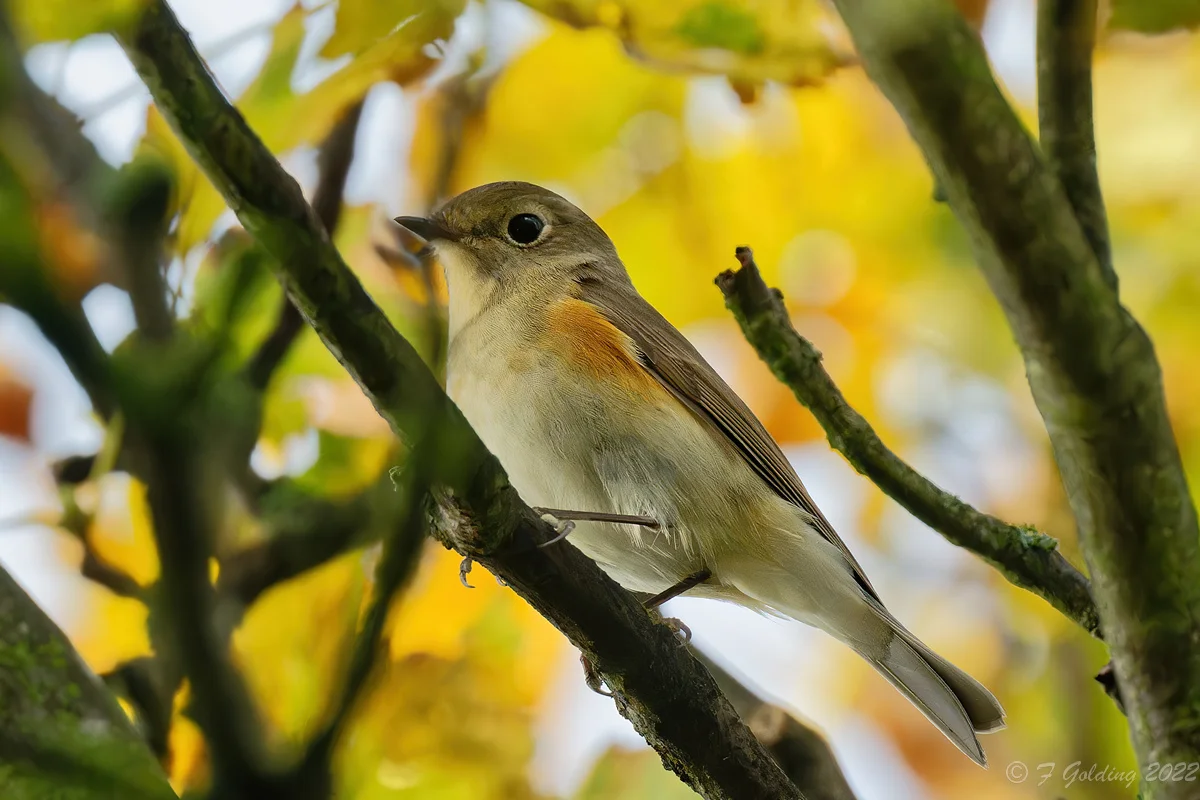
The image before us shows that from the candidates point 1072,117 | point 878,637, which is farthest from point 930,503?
point 878,637

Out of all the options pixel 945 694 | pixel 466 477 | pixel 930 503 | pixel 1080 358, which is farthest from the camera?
pixel 945 694

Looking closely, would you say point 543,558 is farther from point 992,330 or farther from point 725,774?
point 992,330

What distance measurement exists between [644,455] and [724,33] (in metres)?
1.24

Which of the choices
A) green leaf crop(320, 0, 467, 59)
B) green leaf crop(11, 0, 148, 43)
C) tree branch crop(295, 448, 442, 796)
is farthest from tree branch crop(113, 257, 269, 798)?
green leaf crop(320, 0, 467, 59)

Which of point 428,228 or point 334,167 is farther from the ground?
point 334,167

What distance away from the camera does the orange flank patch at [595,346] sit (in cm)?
338

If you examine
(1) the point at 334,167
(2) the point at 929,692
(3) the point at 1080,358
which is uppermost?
(1) the point at 334,167

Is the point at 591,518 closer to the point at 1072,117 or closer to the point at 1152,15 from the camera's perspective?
the point at 1072,117

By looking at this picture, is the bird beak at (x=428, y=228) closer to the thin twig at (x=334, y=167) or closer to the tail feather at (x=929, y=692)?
the thin twig at (x=334, y=167)

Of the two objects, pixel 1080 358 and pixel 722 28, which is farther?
pixel 722 28

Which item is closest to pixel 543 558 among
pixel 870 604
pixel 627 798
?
pixel 627 798

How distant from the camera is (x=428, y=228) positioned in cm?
420

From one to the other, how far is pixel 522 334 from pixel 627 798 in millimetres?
1456

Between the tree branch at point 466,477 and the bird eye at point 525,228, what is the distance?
2.31 meters
